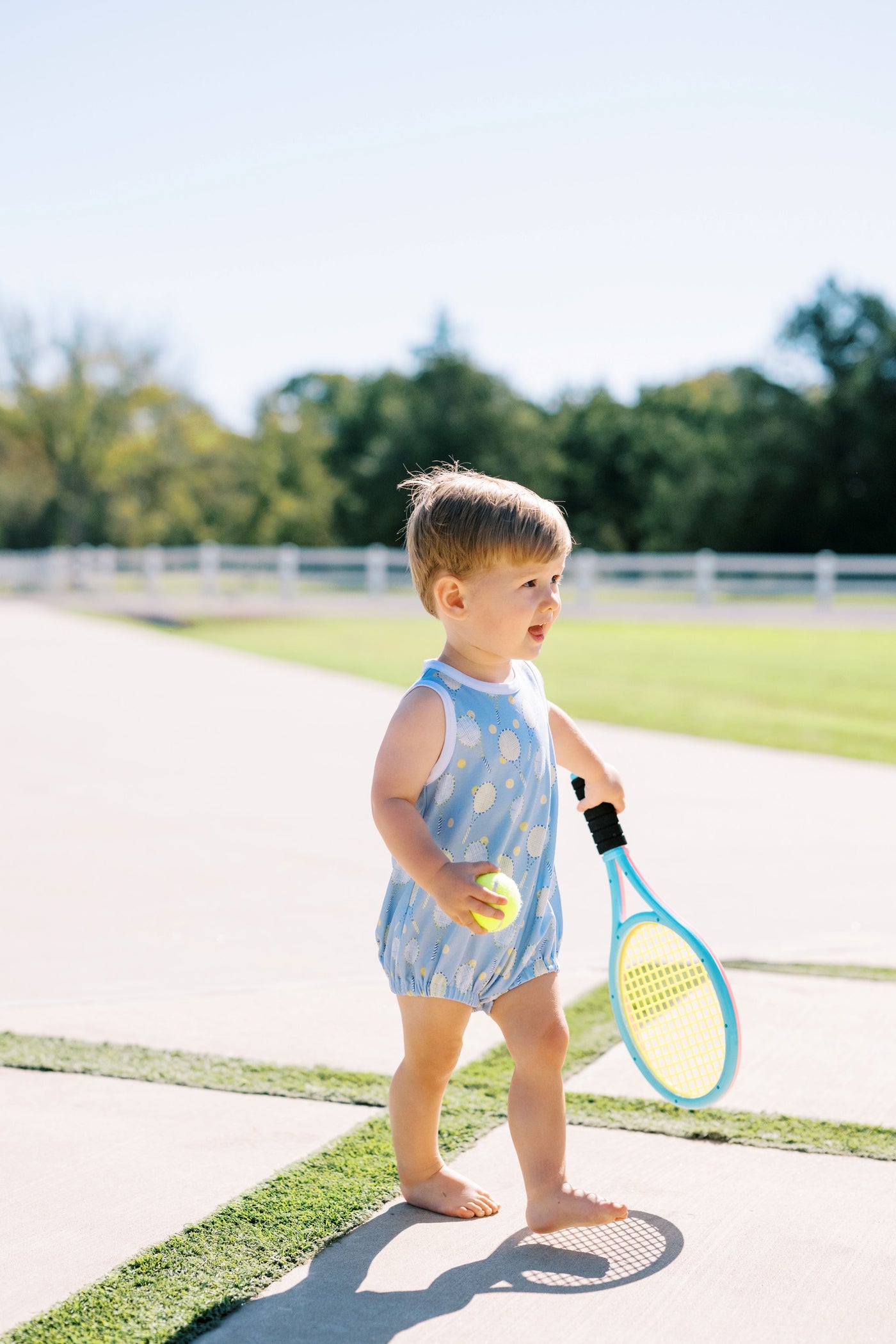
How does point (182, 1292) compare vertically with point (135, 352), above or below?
below

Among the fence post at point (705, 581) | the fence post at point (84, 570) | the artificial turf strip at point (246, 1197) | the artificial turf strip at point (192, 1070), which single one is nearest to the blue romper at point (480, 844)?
the artificial turf strip at point (246, 1197)

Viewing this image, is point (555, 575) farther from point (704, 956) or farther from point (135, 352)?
point (135, 352)

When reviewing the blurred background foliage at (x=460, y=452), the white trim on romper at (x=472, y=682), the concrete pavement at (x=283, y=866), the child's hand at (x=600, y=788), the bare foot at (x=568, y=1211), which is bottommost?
the concrete pavement at (x=283, y=866)

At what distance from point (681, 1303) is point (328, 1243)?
1.89ft

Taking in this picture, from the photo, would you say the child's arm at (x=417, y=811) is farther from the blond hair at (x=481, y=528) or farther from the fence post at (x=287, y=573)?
the fence post at (x=287, y=573)

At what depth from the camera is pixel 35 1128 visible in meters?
2.77

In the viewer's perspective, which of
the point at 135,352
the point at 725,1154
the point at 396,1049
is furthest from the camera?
the point at 135,352

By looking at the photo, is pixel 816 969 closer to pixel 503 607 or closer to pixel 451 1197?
pixel 451 1197

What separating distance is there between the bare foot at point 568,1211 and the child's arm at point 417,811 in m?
0.47

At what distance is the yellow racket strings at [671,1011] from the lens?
244 cm

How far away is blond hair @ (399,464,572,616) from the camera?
7.89 feet

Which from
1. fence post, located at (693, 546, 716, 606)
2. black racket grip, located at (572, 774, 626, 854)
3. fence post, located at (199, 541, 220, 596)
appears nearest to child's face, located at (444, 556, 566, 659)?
black racket grip, located at (572, 774, 626, 854)

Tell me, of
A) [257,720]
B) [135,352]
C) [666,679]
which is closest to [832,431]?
[135,352]

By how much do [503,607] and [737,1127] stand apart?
1.19 m
